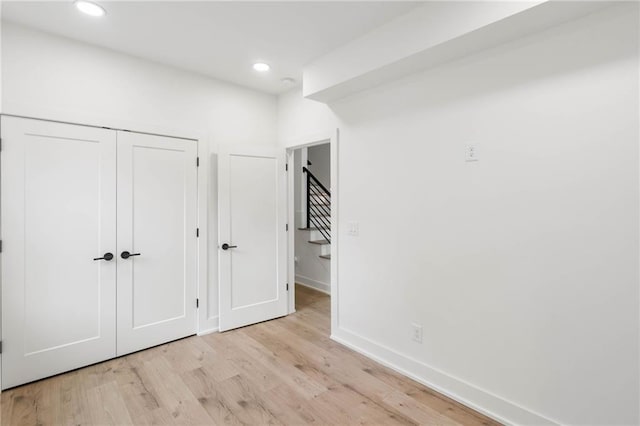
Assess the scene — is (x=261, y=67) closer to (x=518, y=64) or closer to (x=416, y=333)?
(x=518, y=64)

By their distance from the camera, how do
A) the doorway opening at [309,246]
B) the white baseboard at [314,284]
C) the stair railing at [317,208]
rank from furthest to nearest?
the stair railing at [317,208]
the white baseboard at [314,284]
the doorway opening at [309,246]

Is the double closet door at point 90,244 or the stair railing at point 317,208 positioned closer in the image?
the double closet door at point 90,244

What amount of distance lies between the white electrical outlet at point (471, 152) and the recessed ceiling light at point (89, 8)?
2.72 metres

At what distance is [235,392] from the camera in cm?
232

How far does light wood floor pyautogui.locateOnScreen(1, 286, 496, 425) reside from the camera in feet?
6.70

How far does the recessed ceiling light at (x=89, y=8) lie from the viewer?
7.02 feet

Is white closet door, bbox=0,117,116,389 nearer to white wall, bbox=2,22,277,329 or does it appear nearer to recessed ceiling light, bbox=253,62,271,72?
white wall, bbox=2,22,277,329

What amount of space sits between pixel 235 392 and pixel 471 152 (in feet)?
7.90

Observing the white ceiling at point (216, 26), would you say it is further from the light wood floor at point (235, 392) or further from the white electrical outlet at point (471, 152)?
the light wood floor at point (235, 392)

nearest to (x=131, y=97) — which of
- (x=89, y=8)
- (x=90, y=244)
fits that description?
(x=89, y=8)

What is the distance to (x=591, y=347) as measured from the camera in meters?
1.71

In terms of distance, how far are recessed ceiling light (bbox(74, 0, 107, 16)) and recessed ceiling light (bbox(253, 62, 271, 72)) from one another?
1229 mm

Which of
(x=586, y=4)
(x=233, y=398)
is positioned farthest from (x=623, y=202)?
(x=233, y=398)

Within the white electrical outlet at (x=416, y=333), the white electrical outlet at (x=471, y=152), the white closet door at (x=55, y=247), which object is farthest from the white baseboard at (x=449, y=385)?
the white closet door at (x=55, y=247)
